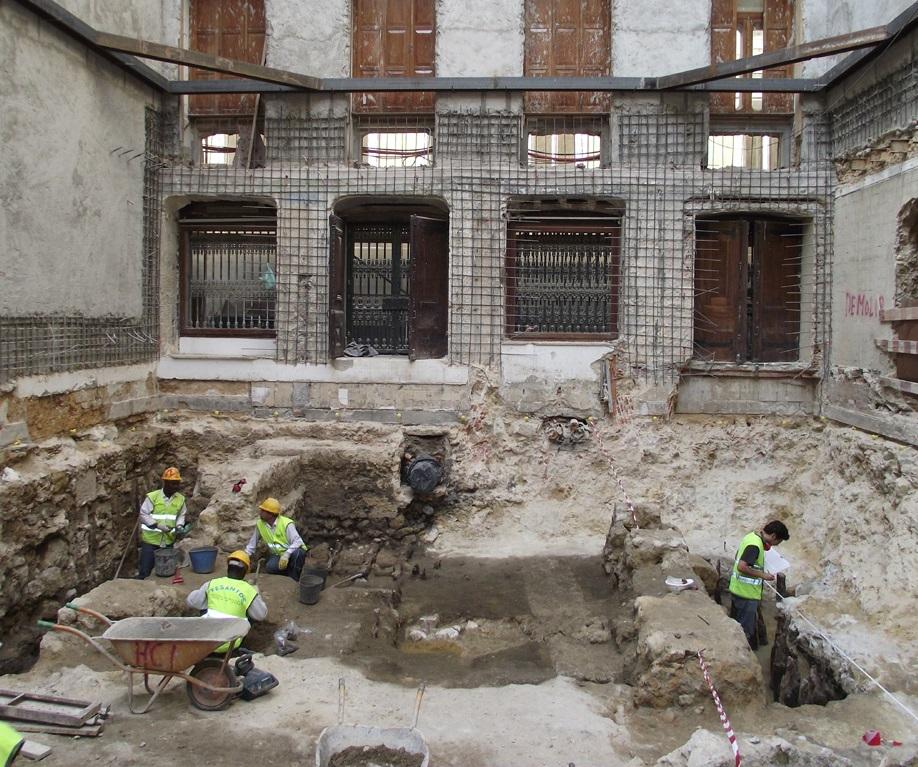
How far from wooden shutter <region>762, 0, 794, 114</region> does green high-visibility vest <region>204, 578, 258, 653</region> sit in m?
9.42

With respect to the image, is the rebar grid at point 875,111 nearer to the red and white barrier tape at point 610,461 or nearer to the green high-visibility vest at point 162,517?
the red and white barrier tape at point 610,461

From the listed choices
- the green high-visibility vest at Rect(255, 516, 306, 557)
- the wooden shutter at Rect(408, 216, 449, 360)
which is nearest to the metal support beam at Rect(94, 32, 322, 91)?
the wooden shutter at Rect(408, 216, 449, 360)

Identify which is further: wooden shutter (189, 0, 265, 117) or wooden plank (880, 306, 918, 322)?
wooden shutter (189, 0, 265, 117)

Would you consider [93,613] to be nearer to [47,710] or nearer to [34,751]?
[47,710]

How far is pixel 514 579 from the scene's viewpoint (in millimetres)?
8750

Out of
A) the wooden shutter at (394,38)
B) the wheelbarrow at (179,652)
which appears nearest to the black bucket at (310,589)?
the wheelbarrow at (179,652)

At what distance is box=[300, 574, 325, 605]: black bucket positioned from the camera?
730 cm

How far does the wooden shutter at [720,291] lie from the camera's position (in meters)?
10.4

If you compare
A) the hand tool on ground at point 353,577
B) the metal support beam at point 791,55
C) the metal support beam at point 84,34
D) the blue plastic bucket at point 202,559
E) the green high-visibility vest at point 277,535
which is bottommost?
the hand tool on ground at point 353,577

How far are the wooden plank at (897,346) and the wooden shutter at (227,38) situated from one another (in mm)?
8961

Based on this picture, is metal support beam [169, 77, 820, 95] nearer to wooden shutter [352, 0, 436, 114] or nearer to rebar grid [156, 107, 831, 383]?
rebar grid [156, 107, 831, 383]

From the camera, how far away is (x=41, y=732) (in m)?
5.04

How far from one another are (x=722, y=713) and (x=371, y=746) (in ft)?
7.67

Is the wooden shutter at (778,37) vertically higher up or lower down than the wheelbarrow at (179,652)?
higher up
